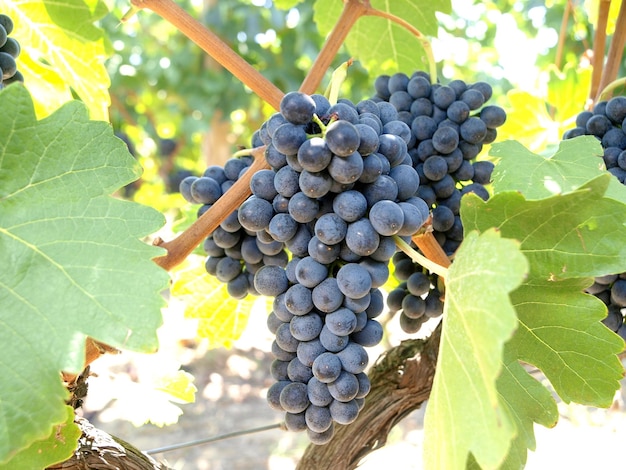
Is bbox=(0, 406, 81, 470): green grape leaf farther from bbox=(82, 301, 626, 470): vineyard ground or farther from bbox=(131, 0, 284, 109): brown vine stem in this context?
bbox=(131, 0, 284, 109): brown vine stem

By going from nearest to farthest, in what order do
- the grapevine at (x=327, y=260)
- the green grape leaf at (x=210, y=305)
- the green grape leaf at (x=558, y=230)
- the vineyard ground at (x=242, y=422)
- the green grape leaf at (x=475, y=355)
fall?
the green grape leaf at (x=475, y=355) → the grapevine at (x=327, y=260) → the green grape leaf at (x=558, y=230) → the green grape leaf at (x=210, y=305) → the vineyard ground at (x=242, y=422)

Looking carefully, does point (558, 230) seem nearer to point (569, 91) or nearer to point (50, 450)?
point (50, 450)

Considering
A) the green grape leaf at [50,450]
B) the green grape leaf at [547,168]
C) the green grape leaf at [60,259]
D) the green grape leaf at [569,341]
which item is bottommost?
the green grape leaf at [50,450]

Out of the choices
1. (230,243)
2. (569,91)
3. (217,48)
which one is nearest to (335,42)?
(217,48)

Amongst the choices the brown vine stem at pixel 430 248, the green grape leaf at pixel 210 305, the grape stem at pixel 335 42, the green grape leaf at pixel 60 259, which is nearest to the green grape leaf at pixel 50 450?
the green grape leaf at pixel 60 259

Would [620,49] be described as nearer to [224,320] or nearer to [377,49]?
[377,49]

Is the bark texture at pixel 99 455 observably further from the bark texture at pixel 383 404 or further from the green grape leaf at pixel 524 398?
the green grape leaf at pixel 524 398

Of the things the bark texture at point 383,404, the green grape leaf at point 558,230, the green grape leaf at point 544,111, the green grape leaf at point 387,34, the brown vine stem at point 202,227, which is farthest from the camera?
the green grape leaf at point 544,111
